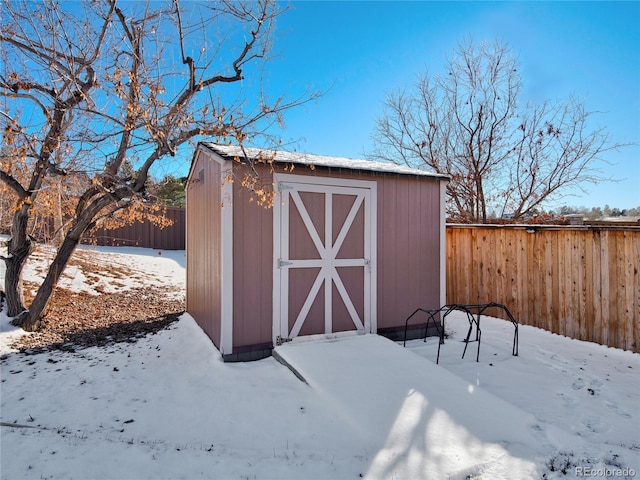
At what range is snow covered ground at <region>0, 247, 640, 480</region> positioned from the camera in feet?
6.78

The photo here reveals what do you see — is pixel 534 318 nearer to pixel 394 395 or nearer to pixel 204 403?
pixel 394 395

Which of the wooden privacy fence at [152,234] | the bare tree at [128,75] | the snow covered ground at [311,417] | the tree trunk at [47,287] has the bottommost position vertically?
the snow covered ground at [311,417]

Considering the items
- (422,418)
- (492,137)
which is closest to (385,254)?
(422,418)

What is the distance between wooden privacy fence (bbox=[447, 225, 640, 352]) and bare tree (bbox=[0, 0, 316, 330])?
3935 mm

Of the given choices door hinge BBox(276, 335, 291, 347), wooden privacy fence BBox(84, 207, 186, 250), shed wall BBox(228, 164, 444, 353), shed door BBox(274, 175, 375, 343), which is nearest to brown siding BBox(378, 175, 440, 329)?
shed wall BBox(228, 164, 444, 353)

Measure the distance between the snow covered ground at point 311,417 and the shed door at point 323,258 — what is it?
455mm

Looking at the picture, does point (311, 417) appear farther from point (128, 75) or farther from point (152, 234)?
point (152, 234)

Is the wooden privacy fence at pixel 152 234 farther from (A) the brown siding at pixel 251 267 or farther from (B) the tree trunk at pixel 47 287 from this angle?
(A) the brown siding at pixel 251 267

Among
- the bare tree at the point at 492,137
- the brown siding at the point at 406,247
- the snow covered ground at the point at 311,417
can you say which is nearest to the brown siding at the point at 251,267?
the snow covered ground at the point at 311,417

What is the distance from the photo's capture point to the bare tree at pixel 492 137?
8.55m

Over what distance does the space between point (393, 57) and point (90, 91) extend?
21.1 feet

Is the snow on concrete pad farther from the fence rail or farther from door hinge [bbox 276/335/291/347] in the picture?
the fence rail

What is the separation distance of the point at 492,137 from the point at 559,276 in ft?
18.4

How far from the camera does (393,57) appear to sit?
814 cm
